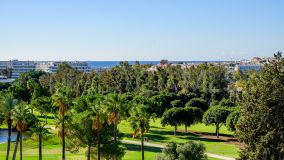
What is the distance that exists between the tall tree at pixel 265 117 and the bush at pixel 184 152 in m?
9.85

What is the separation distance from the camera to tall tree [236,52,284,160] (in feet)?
129

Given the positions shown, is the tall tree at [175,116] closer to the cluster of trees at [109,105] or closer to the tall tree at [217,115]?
the cluster of trees at [109,105]

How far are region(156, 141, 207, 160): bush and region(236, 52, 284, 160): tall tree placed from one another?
9.85 m

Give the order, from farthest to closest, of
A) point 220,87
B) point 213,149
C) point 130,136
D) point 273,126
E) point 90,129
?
point 220,87, point 130,136, point 213,149, point 90,129, point 273,126

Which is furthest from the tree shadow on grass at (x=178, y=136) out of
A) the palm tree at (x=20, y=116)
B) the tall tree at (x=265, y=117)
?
the tall tree at (x=265, y=117)

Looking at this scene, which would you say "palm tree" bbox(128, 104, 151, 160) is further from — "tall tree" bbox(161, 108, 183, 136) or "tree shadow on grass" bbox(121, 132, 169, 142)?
"tall tree" bbox(161, 108, 183, 136)

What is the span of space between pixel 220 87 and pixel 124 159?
A: 103 meters

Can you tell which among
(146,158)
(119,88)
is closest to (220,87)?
(119,88)

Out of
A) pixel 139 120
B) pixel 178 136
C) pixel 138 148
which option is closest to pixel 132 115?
pixel 139 120

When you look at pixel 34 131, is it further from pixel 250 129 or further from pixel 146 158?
pixel 250 129

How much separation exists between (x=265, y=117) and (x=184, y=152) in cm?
1332

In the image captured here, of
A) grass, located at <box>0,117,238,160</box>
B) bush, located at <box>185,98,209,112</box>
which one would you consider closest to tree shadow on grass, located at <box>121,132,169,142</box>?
grass, located at <box>0,117,238,160</box>

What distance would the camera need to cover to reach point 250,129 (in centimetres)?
4081

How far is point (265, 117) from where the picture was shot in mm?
39969
